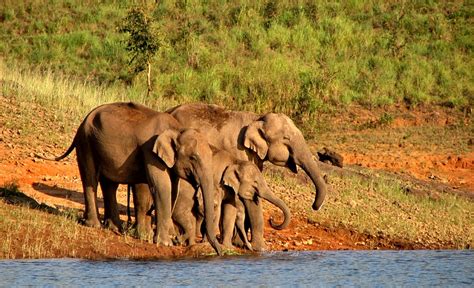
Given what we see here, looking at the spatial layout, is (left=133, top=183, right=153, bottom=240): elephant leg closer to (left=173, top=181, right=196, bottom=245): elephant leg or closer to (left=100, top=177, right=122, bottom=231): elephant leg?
(left=100, top=177, right=122, bottom=231): elephant leg

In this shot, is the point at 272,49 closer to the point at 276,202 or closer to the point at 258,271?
the point at 276,202

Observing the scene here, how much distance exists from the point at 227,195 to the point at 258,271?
2.11 m

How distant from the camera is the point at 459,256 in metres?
21.1

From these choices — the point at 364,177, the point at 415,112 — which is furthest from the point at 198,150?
the point at 415,112

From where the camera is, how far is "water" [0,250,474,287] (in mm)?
17406

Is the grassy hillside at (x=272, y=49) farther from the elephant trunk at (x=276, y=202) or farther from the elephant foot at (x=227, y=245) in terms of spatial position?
the elephant foot at (x=227, y=245)

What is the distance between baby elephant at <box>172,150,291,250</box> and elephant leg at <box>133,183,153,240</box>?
0.47 m

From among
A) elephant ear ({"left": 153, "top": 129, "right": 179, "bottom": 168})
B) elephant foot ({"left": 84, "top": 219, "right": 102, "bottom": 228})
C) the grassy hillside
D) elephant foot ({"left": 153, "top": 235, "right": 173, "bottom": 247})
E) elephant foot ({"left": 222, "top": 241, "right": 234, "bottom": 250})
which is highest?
elephant ear ({"left": 153, "top": 129, "right": 179, "bottom": 168})

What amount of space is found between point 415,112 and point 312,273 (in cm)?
1739

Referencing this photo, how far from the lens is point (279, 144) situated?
21.2 metres

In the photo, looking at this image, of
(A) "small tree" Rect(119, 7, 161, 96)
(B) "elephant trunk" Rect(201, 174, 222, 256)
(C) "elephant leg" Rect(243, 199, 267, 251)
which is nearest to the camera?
(B) "elephant trunk" Rect(201, 174, 222, 256)

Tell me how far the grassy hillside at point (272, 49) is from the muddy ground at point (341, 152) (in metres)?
1.07

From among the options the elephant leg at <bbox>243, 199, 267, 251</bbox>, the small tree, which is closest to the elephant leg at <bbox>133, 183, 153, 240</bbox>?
the elephant leg at <bbox>243, 199, 267, 251</bbox>

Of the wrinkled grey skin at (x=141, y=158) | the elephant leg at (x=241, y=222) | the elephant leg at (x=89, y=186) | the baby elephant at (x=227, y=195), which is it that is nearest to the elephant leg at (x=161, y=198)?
the wrinkled grey skin at (x=141, y=158)
